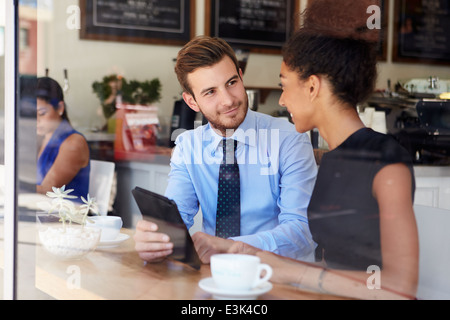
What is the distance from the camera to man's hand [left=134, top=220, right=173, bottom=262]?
106 centimetres

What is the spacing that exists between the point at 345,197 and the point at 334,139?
0.32ft

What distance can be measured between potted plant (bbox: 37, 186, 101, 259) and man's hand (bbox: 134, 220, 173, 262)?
91mm

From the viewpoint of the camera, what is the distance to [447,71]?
118 centimetres

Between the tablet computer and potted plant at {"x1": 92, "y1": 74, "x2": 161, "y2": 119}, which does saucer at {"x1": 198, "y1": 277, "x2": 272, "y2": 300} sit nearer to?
the tablet computer

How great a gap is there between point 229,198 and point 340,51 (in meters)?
0.35

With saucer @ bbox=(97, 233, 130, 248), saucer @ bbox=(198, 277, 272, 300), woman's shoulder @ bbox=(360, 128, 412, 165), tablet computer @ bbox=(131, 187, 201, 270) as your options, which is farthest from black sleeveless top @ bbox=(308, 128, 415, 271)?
saucer @ bbox=(97, 233, 130, 248)

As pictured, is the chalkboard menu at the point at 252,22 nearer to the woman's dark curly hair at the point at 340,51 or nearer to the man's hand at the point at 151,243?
the woman's dark curly hair at the point at 340,51

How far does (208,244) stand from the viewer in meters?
1.06

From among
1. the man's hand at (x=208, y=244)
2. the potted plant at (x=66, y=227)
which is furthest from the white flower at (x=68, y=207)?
the man's hand at (x=208, y=244)

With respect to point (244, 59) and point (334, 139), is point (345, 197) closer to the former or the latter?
point (334, 139)

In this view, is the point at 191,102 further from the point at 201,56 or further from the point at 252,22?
the point at 252,22

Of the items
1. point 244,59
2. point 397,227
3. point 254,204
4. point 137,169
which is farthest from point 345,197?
point 137,169

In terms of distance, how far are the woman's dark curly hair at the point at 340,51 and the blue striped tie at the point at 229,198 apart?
0.22 metres

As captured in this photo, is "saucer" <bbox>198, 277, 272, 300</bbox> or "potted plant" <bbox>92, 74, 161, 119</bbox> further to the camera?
"potted plant" <bbox>92, 74, 161, 119</bbox>
